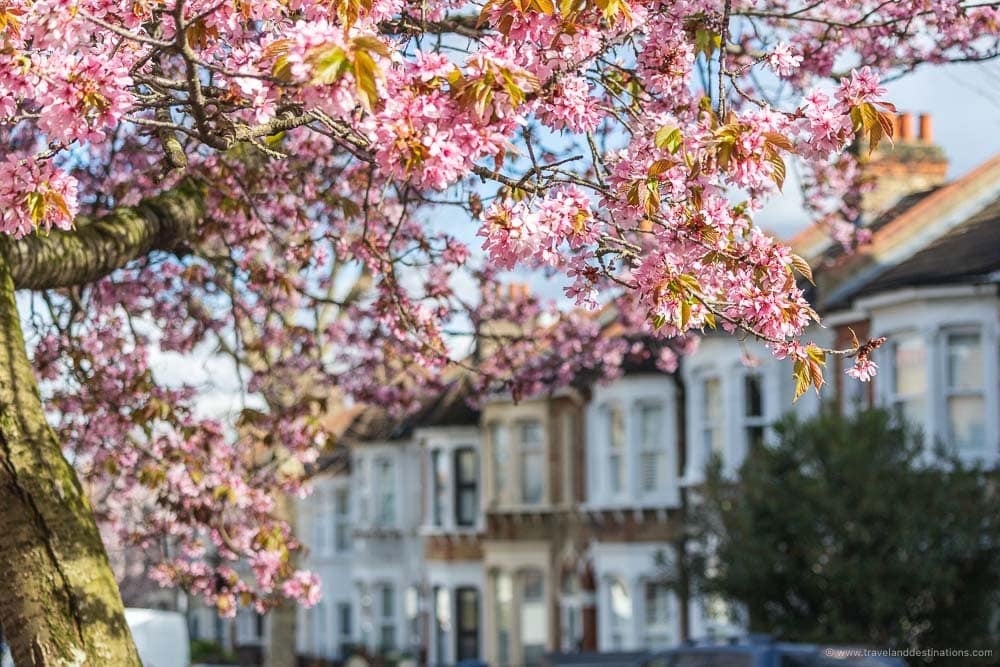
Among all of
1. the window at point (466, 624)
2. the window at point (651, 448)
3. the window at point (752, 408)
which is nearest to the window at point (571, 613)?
the window at point (651, 448)

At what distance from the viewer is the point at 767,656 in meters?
16.6

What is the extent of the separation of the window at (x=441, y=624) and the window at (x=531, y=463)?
19.4 ft

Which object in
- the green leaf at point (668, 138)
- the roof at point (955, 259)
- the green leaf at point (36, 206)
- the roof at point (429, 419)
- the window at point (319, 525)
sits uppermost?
the roof at point (955, 259)

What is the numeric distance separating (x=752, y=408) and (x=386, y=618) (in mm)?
22380

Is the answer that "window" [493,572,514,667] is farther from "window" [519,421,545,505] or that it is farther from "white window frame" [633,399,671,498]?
"white window frame" [633,399,671,498]

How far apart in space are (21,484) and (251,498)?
4.95m

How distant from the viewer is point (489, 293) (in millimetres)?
15922

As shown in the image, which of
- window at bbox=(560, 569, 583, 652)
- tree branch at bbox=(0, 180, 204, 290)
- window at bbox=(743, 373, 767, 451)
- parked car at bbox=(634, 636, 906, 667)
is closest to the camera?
tree branch at bbox=(0, 180, 204, 290)

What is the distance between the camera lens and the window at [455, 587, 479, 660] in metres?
43.0

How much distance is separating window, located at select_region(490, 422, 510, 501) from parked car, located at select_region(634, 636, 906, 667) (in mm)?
21226

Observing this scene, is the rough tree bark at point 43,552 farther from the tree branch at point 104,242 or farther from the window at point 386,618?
the window at point 386,618

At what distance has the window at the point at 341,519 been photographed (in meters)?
53.4

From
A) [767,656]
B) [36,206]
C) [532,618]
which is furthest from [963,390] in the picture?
[36,206]

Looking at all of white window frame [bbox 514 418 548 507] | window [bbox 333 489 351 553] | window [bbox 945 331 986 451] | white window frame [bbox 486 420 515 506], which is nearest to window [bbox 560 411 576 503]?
white window frame [bbox 514 418 548 507]
